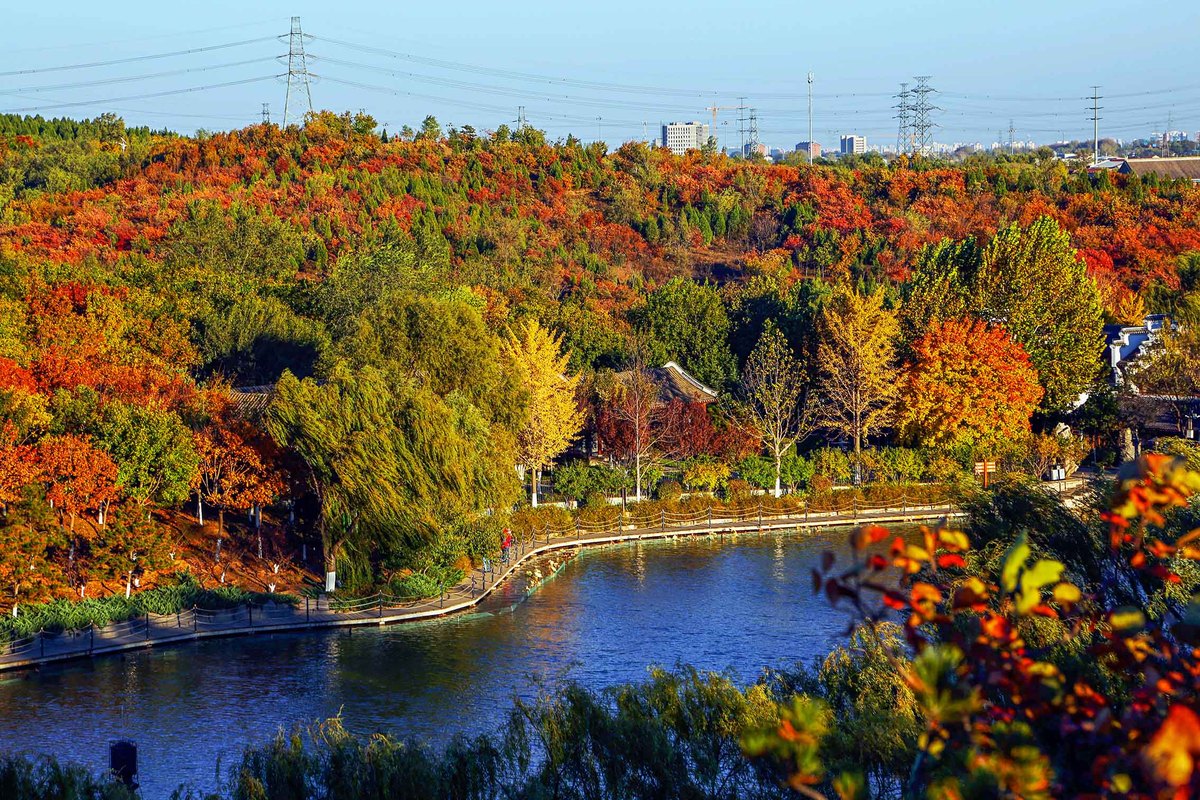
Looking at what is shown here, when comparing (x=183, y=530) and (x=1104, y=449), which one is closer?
(x=183, y=530)

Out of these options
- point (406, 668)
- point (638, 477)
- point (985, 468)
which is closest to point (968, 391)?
point (985, 468)

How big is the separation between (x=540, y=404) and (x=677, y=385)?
30.8 feet

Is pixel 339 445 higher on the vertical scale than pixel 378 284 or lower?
lower

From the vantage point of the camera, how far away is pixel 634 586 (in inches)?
1310

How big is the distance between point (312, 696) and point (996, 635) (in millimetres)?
20298

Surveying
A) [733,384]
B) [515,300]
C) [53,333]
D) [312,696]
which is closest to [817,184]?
[515,300]

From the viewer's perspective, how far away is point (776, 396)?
45.1 meters

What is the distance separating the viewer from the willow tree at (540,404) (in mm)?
41125

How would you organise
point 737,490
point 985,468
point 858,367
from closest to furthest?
point 985,468 → point 737,490 → point 858,367

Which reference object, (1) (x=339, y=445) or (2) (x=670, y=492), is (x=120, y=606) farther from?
(2) (x=670, y=492)

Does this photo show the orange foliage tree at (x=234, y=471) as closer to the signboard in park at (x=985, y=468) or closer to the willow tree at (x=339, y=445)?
the willow tree at (x=339, y=445)

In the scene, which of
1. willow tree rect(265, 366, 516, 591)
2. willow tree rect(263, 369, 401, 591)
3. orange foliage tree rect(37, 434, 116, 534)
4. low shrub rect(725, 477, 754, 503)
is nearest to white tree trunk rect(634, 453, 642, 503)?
low shrub rect(725, 477, 754, 503)

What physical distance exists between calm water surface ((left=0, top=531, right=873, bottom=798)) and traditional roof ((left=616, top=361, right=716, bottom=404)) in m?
15.3

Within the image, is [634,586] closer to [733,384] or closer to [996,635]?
[733,384]
